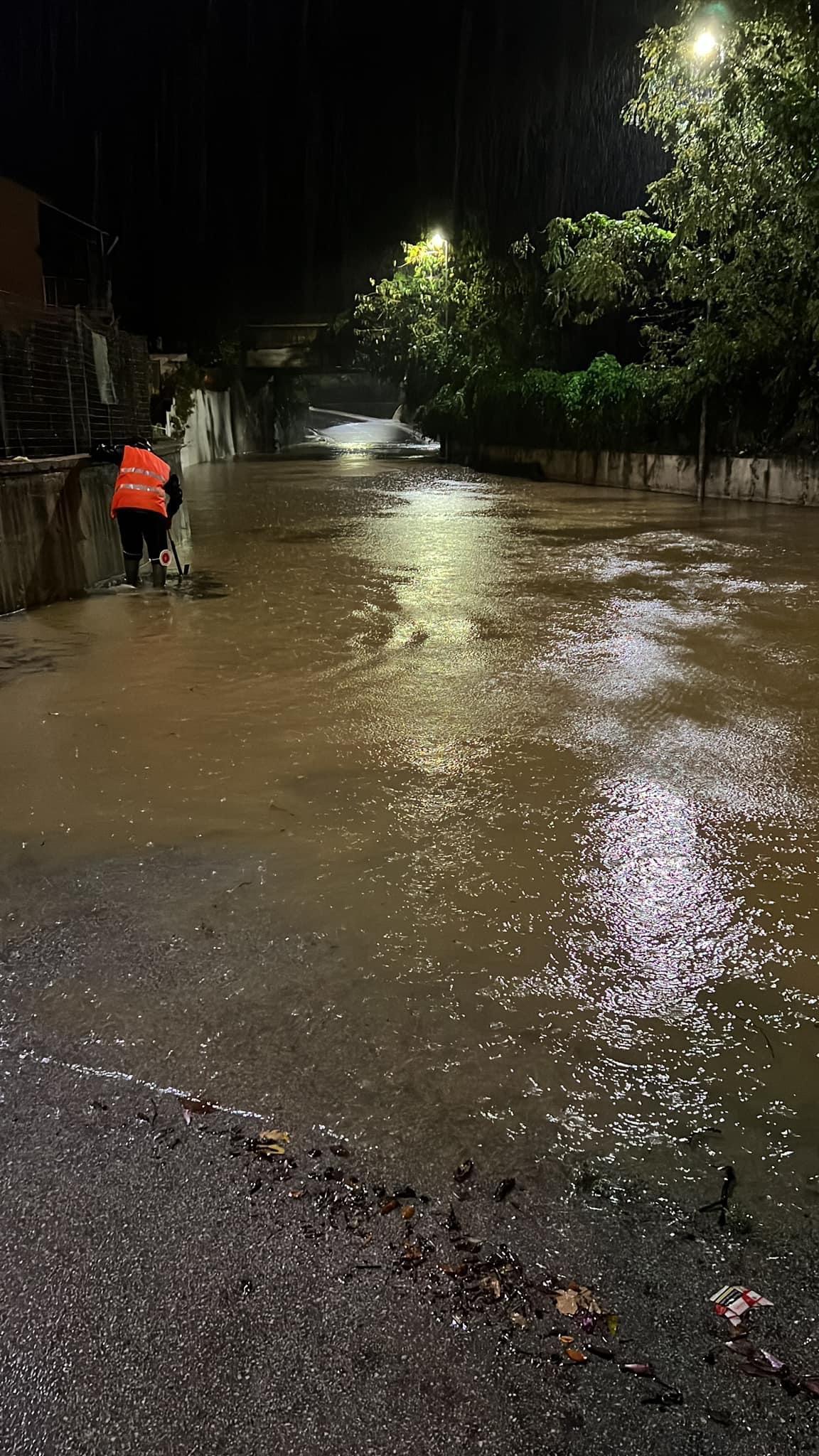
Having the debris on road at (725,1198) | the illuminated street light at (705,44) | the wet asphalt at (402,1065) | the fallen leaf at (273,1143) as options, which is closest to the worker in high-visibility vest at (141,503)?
the wet asphalt at (402,1065)

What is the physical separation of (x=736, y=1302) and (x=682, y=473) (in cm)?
1883

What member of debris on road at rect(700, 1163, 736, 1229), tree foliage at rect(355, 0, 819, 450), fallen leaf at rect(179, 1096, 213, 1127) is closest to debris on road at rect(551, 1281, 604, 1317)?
debris on road at rect(700, 1163, 736, 1229)

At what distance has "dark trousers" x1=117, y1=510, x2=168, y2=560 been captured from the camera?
9.30m

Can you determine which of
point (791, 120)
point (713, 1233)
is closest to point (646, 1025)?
point (713, 1233)

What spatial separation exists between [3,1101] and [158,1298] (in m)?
0.79

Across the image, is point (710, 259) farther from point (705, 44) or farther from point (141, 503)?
point (141, 503)

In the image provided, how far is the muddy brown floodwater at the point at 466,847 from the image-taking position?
254 cm

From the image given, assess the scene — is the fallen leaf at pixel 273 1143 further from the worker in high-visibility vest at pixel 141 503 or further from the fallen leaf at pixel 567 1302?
the worker in high-visibility vest at pixel 141 503

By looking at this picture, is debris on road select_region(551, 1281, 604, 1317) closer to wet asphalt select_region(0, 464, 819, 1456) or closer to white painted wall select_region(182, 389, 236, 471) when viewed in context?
wet asphalt select_region(0, 464, 819, 1456)

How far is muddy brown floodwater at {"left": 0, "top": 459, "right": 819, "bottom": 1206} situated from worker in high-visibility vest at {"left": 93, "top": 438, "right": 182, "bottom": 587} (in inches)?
33.0

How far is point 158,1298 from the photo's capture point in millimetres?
1906

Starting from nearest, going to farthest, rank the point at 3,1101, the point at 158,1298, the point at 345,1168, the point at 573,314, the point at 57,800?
the point at 158,1298
the point at 345,1168
the point at 3,1101
the point at 57,800
the point at 573,314

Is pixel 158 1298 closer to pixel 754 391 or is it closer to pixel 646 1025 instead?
pixel 646 1025

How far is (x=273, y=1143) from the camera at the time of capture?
2334 mm
